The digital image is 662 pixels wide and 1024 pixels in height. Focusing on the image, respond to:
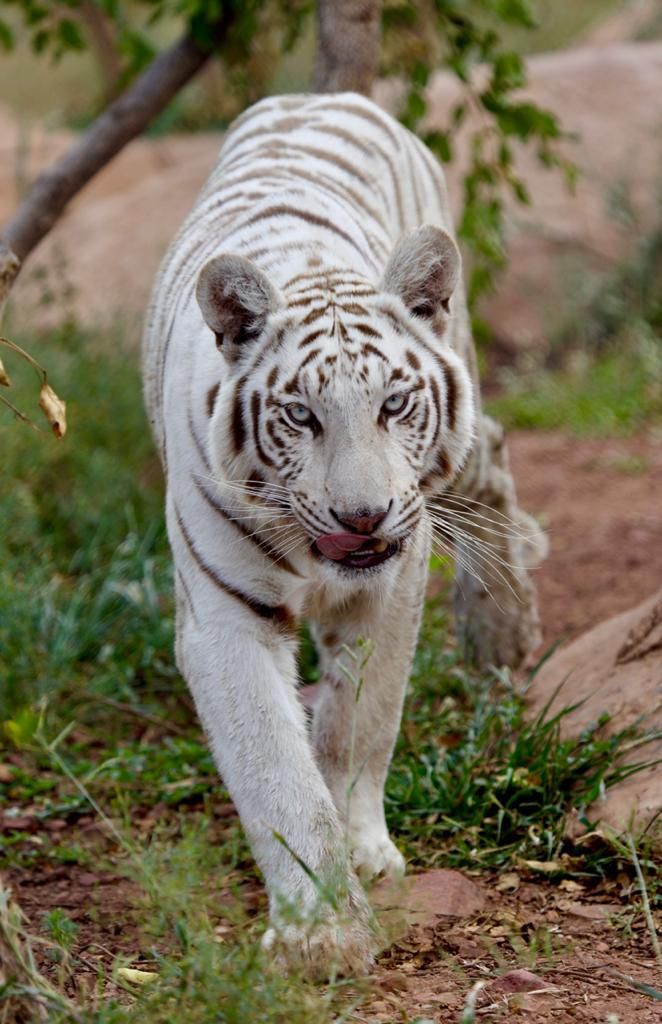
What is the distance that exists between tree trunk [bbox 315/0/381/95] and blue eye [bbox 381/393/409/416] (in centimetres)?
260

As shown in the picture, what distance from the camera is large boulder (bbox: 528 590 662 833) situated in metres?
3.24

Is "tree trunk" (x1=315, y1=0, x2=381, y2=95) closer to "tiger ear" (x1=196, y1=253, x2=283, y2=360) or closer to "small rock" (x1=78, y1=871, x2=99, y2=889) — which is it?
"tiger ear" (x1=196, y1=253, x2=283, y2=360)

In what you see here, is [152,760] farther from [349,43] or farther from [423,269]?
[349,43]

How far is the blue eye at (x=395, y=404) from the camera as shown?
9.61 ft

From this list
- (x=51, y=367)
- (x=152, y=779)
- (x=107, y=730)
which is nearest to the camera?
(x=152, y=779)

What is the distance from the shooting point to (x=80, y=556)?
5.22m

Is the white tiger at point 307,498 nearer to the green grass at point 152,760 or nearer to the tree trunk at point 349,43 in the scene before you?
the green grass at point 152,760

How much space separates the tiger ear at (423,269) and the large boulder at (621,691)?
1.07 metres

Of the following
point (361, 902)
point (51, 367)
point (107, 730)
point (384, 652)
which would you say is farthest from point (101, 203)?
point (361, 902)

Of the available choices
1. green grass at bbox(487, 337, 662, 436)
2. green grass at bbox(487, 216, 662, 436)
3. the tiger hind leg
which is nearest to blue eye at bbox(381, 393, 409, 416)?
the tiger hind leg

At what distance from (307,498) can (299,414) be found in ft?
0.62

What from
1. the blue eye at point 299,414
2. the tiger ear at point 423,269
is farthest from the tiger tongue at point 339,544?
the tiger ear at point 423,269

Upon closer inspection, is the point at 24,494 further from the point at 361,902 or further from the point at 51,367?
the point at 361,902

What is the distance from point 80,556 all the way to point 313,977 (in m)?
2.90
